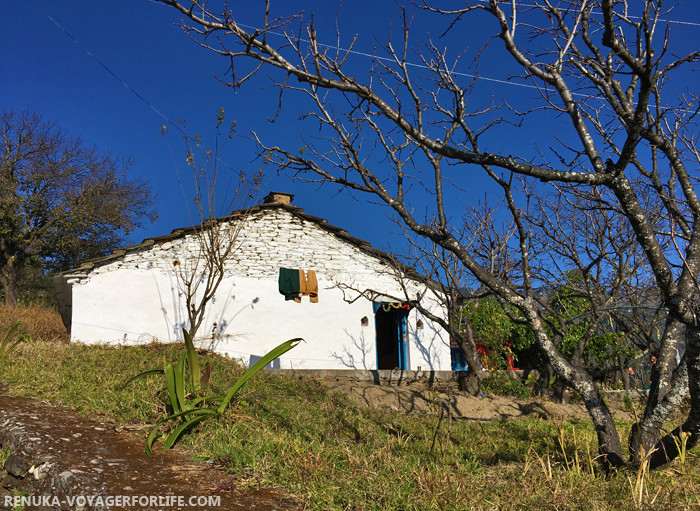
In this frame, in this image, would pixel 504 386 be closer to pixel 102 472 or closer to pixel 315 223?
pixel 315 223

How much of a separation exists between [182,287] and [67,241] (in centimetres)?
988

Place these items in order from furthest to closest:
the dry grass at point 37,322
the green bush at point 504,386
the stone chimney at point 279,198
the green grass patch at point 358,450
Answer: the stone chimney at point 279,198 → the dry grass at point 37,322 → the green bush at point 504,386 → the green grass patch at point 358,450

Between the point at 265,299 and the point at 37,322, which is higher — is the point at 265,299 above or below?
above

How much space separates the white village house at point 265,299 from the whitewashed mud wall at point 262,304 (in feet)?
0.08

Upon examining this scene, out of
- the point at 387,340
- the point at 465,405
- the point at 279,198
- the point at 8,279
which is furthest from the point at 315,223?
the point at 8,279

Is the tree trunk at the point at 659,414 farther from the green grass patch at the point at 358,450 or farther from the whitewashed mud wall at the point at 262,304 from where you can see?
the whitewashed mud wall at the point at 262,304

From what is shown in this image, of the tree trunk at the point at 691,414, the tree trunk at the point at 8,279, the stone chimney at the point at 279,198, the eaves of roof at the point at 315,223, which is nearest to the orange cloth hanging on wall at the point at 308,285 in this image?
the eaves of roof at the point at 315,223

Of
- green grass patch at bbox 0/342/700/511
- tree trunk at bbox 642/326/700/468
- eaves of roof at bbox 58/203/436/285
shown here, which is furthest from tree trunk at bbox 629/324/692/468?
eaves of roof at bbox 58/203/436/285

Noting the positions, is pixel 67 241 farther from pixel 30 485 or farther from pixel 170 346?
pixel 30 485

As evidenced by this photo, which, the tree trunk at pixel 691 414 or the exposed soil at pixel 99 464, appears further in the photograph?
the tree trunk at pixel 691 414

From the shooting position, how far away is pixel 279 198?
13344 millimetres

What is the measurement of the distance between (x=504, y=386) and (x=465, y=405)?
226cm

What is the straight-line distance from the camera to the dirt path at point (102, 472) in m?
3.07

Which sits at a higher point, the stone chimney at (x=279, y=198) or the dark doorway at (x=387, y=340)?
the stone chimney at (x=279, y=198)
